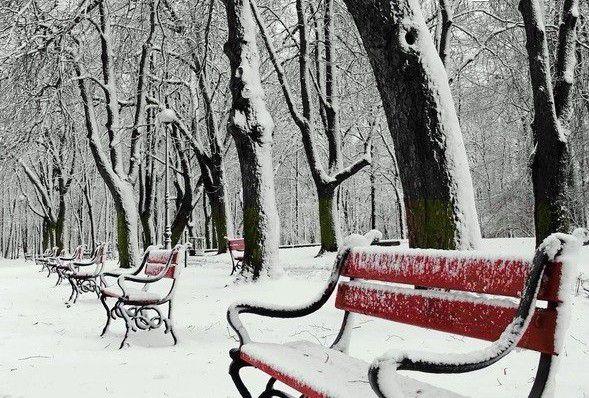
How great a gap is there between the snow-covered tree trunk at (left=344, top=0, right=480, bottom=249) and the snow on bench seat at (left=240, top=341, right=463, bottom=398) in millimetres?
1805

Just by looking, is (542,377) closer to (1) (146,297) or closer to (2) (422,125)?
(2) (422,125)

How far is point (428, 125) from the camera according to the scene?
4520 mm

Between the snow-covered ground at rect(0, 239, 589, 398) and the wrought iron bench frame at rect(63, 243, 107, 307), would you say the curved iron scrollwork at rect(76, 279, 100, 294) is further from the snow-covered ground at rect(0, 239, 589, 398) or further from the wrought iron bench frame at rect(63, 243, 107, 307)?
the snow-covered ground at rect(0, 239, 589, 398)

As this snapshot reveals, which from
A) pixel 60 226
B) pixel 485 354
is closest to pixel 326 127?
pixel 485 354

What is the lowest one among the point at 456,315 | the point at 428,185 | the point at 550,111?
the point at 456,315

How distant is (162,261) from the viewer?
675 centimetres

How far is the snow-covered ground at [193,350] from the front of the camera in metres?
4.07

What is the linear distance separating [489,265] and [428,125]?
2.37m

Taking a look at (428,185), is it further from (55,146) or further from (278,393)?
(55,146)

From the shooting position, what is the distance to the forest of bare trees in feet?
15.1

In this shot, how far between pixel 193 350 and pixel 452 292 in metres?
3.58

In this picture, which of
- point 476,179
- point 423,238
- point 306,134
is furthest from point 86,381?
point 476,179

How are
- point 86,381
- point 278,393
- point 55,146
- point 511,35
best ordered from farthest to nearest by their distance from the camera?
point 55,146, point 511,35, point 86,381, point 278,393

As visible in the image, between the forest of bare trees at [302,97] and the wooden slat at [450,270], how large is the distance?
5.37 ft
